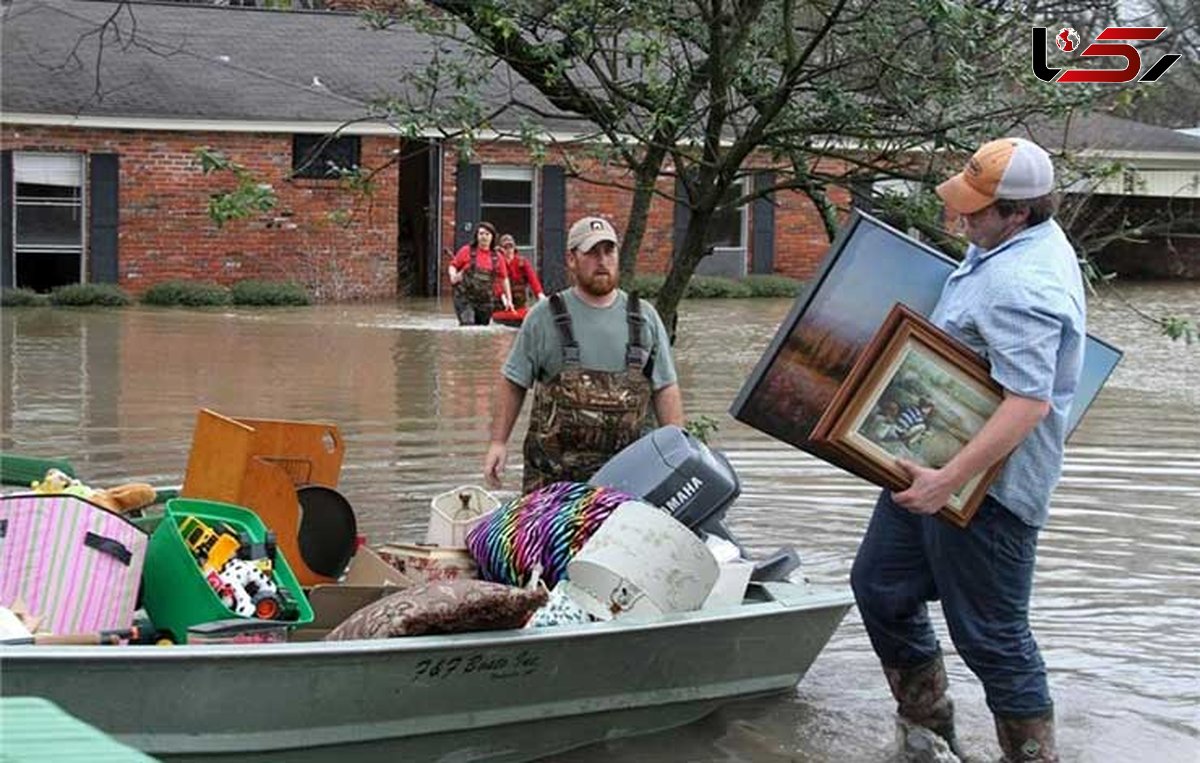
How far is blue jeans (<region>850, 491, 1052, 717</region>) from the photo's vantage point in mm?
5922

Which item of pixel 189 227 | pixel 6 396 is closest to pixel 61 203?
pixel 189 227

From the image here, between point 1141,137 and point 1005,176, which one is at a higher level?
point 1141,137

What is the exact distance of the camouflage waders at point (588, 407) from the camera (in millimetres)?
7574

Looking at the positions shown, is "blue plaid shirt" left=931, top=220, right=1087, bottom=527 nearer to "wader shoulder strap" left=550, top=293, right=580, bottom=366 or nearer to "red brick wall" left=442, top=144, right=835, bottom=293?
"wader shoulder strap" left=550, top=293, right=580, bottom=366

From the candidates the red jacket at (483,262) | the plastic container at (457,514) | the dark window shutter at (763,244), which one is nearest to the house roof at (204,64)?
the red jacket at (483,262)

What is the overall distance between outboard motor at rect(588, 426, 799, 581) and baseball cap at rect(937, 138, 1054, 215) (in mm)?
1614

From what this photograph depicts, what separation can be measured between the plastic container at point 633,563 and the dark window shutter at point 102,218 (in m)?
24.2

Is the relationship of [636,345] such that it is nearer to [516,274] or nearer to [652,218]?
[516,274]

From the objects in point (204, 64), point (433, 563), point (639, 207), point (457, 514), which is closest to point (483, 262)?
point (204, 64)

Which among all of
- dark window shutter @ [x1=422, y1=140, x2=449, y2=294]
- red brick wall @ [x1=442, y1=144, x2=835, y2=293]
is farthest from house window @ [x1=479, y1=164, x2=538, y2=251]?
dark window shutter @ [x1=422, y1=140, x2=449, y2=294]

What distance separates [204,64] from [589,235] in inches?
1018

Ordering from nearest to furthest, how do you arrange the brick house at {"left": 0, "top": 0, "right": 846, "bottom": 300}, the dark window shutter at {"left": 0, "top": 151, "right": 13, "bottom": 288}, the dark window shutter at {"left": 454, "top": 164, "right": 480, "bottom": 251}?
the dark window shutter at {"left": 0, "top": 151, "right": 13, "bottom": 288} < the brick house at {"left": 0, "top": 0, "right": 846, "bottom": 300} < the dark window shutter at {"left": 454, "top": 164, "right": 480, "bottom": 251}

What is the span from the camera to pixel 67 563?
6164 millimetres

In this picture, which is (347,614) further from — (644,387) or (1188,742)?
(1188,742)
